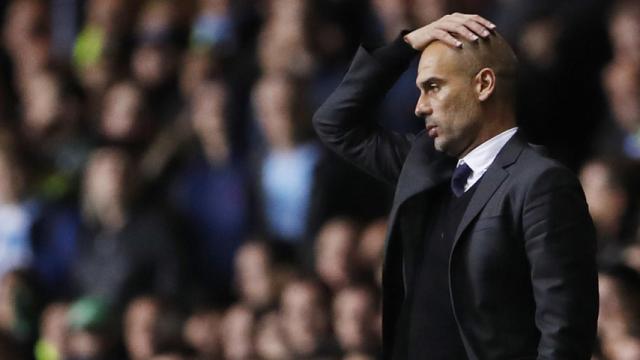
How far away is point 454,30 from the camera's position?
310 cm

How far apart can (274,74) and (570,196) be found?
3771 millimetres

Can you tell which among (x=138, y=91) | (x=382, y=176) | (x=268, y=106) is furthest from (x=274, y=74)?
(x=382, y=176)

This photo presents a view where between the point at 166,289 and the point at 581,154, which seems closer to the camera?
the point at 581,154

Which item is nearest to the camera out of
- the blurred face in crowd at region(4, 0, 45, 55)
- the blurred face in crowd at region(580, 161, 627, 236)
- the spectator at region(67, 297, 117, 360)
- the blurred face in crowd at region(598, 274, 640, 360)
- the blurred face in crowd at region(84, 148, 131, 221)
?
the blurred face in crowd at region(598, 274, 640, 360)

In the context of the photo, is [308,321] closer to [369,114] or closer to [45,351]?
[45,351]

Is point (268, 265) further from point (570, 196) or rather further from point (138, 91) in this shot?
point (570, 196)

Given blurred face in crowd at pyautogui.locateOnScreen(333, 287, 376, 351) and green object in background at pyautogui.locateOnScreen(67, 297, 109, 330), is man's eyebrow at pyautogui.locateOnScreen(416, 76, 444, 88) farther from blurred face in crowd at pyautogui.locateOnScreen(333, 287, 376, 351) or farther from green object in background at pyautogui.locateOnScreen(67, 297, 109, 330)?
green object in background at pyautogui.locateOnScreen(67, 297, 109, 330)

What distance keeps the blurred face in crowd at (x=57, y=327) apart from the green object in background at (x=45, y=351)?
17 mm

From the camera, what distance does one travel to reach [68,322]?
21.1 ft

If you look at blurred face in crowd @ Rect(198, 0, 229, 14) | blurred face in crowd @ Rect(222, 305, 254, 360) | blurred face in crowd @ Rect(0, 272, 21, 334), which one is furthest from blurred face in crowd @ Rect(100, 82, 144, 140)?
blurred face in crowd @ Rect(222, 305, 254, 360)

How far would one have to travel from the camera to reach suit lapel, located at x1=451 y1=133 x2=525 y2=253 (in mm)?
3039

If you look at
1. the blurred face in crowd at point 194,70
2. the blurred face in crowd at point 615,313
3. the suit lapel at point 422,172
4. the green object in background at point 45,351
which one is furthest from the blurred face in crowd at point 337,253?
the suit lapel at point 422,172

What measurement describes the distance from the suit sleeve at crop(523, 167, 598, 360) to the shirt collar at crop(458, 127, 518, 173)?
0.64 feet

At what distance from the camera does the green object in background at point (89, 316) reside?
6.29 m
